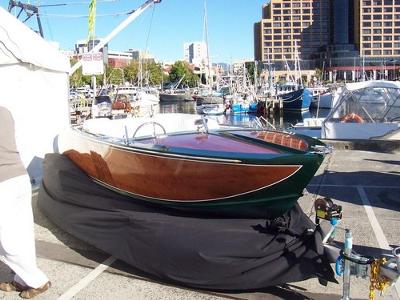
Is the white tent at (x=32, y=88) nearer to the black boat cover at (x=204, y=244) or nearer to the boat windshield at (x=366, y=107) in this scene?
the black boat cover at (x=204, y=244)

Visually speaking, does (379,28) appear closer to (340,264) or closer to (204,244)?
(204,244)

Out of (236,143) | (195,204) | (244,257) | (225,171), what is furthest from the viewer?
(236,143)

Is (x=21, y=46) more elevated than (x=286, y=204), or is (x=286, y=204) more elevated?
(x=21, y=46)

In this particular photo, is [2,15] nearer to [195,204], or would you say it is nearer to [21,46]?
[21,46]

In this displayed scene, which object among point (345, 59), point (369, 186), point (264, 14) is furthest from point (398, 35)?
point (369, 186)

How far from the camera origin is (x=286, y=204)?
4.83 meters

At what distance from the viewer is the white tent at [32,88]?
803 cm

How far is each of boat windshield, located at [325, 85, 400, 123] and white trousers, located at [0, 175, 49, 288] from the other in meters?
14.5

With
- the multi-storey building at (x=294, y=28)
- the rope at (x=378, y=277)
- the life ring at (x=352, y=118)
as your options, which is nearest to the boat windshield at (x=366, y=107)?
the life ring at (x=352, y=118)

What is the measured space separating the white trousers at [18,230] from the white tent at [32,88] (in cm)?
396

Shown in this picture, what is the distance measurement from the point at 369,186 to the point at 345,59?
158m

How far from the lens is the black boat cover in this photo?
4.33 m

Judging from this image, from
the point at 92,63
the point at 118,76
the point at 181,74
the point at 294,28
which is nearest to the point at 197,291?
the point at 92,63

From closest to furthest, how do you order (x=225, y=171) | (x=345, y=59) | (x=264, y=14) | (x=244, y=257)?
(x=244, y=257) → (x=225, y=171) → (x=345, y=59) → (x=264, y=14)
